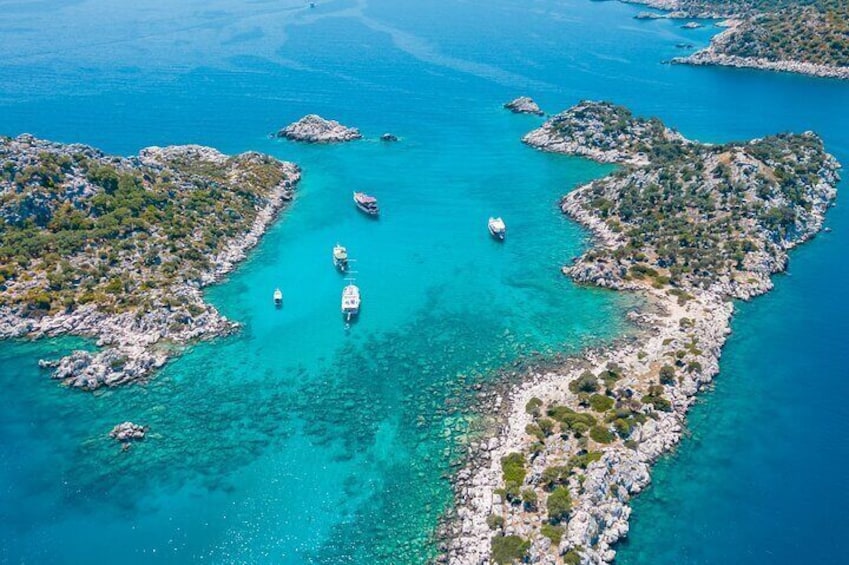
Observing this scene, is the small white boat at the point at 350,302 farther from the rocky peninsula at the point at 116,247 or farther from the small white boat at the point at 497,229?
the small white boat at the point at 497,229

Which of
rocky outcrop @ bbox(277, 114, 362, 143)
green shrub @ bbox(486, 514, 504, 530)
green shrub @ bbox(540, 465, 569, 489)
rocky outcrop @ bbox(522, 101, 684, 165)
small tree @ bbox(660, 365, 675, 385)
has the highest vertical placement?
rocky outcrop @ bbox(522, 101, 684, 165)

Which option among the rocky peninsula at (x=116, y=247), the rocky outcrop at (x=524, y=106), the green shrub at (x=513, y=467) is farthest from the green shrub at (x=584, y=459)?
the rocky outcrop at (x=524, y=106)

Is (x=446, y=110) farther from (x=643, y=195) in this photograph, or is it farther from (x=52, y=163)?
(x=52, y=163)

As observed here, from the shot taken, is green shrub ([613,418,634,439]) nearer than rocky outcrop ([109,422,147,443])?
Yes

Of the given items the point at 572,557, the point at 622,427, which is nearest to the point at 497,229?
the point at 622,427

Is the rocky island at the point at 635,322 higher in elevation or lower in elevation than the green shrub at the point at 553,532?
higher

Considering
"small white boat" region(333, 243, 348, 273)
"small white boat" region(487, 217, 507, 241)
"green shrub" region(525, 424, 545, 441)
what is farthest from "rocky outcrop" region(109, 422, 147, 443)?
"small white boat" region(487, 217, 507, 241)

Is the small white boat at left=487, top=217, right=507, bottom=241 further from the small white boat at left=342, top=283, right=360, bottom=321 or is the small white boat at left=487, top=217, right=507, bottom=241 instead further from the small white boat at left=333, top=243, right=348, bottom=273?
the small white boat at left=342, top=283, right=360, bottom=321

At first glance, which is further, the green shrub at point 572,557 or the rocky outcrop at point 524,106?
the rocky outcrop at point 524,106
